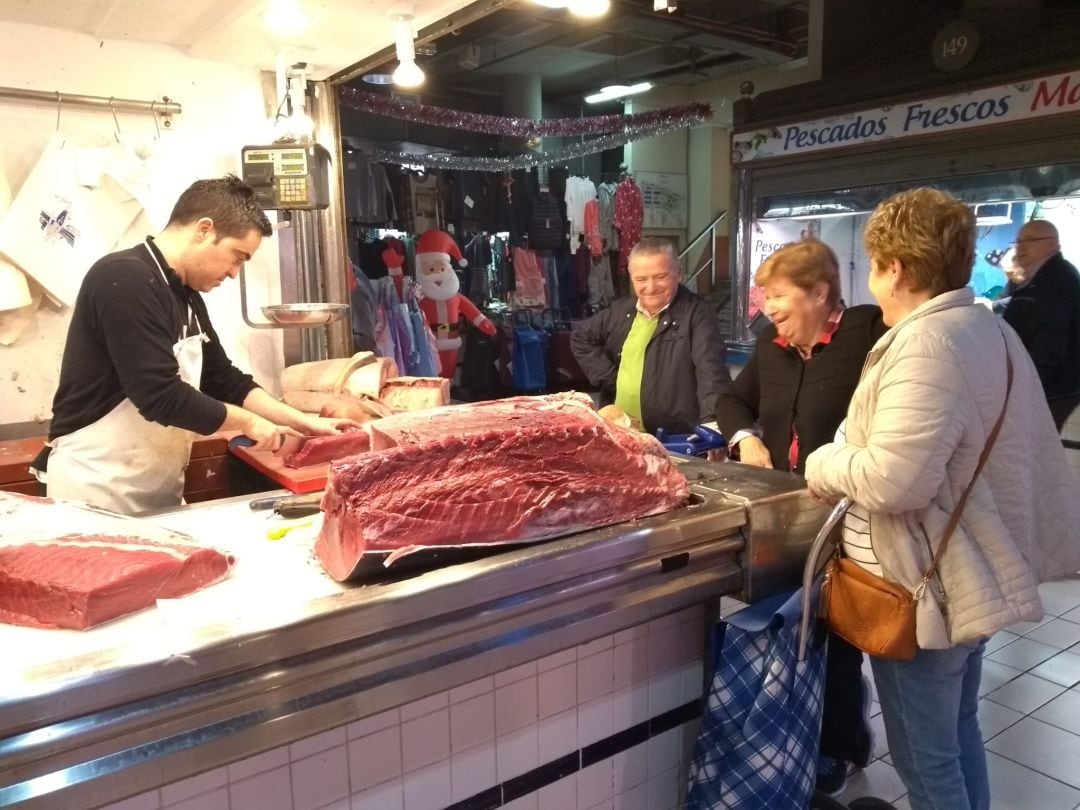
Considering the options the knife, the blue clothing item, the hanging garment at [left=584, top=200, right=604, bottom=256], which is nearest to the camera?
the knife

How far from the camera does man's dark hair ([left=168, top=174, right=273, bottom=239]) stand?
2594 mm

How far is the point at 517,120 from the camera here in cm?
806

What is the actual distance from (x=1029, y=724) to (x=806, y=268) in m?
2.15

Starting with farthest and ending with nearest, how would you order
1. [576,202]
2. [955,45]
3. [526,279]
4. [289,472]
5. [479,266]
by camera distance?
1. [576,202]
2. [526,279]
3. [479,266]
4. [955,45]
5. [289,472]

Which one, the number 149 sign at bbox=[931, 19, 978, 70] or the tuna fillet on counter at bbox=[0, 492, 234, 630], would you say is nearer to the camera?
the tuna fillet on counter at bbox=[0, 492, 234, 630]

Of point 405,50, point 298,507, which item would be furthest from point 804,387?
point 405,50

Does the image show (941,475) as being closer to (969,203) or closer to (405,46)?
(405,46)

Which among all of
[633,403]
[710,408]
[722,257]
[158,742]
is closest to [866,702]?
[710,408]

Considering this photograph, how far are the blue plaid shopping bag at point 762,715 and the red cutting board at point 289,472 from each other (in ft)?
4.37

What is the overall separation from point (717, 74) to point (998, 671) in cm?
825

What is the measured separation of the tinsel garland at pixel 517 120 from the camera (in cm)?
689

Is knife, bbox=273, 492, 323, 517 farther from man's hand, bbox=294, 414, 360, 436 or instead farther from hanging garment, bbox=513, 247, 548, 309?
hanging garment, bbox=513, 247, 548, 309

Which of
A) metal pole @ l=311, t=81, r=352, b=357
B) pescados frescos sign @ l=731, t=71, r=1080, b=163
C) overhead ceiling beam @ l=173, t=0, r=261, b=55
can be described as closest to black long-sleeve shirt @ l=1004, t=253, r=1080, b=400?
pescados frescos sign @ l=731, t=71, r=1080, b=163

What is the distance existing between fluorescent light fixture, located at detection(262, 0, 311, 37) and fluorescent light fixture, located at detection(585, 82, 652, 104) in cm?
757
